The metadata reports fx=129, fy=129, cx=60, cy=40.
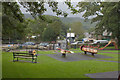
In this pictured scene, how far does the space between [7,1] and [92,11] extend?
1811cm

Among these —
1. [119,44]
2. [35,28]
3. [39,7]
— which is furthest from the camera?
[119,44]

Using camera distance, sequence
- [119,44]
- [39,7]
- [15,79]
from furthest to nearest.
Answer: [119,44], [39,7], [15,79]

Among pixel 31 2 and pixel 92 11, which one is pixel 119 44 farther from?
pixel 31 2

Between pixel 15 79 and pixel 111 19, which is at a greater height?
pixel 111 19

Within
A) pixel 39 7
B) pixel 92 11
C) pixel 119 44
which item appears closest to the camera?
pixel 39 7

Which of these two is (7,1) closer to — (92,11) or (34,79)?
(34,79)

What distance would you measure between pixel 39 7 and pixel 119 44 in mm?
24589

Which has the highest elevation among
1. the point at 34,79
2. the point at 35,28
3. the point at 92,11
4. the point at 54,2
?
the point at 92,11

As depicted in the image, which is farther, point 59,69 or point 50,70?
point 59,69

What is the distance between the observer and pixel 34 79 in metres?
5.42

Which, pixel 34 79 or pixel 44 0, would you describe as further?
pixel 44 0


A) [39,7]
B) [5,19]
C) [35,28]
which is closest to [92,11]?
[35,28]

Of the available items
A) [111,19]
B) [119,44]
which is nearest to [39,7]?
[111,19]

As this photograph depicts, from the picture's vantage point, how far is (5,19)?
11.6 meters
